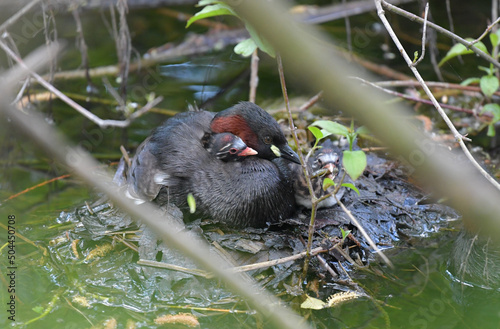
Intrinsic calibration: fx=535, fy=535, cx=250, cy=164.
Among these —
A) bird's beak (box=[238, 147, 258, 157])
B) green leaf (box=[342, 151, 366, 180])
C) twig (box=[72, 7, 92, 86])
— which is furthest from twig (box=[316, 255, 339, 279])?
twig (box=[72, 7, 92, 86])

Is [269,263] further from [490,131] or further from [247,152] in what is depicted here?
[490,131]

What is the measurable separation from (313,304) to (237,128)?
1420 millimetres

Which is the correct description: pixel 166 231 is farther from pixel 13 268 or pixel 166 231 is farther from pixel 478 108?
pixel 478 108

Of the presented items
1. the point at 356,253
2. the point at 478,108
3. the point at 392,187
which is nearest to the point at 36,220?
the point at 356,253

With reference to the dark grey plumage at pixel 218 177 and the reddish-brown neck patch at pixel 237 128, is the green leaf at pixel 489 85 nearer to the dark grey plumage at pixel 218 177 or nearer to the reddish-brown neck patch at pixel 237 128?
the dark grey plumage at pixel 218 177

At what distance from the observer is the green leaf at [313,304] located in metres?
3.44

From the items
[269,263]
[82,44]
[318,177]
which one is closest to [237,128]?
[318,177]

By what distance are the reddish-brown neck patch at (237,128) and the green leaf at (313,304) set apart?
1.26 meters

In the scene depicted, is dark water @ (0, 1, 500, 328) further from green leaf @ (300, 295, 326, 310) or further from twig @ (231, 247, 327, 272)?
twig @ (231, 247, 327, 272)

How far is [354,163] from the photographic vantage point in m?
2.69

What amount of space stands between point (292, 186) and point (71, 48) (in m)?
4.36

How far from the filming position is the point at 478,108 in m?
5.90

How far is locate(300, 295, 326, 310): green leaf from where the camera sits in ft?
11.3

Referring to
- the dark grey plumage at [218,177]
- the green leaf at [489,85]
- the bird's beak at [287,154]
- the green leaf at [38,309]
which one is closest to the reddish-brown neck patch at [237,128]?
the dark grey plumage at [218,177]
